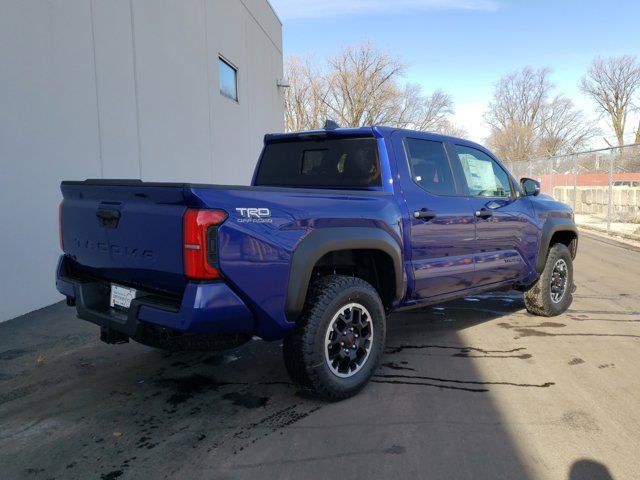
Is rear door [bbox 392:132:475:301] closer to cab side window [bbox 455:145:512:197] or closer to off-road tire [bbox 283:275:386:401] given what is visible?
cab side window [bbox 455:145:512:197]

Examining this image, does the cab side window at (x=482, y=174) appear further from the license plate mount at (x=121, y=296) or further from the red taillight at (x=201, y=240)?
the license plate mount at (x=121, y=296)

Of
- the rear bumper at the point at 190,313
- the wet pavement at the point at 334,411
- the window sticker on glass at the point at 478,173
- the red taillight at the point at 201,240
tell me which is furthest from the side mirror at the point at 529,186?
the red taillight at the point at 201,240

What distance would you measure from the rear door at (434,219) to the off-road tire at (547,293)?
1.35 metres

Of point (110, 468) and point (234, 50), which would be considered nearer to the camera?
point (110, 468)

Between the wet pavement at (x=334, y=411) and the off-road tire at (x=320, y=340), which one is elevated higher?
the off-road tire at (x=320, y=340)

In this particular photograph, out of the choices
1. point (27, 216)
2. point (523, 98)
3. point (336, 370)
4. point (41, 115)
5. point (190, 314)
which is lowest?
point (336, 370)

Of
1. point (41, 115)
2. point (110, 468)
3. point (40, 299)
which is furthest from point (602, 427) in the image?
point (41, 115)

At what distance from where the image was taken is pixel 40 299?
5.88 m

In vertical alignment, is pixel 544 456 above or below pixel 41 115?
below

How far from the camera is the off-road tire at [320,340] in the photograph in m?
3.28

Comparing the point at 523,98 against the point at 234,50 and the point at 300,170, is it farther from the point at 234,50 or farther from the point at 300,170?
the point at 300,170

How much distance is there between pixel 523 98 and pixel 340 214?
7039 centimetres

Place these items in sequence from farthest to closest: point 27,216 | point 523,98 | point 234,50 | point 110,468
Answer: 1. point 523,98
2. point 234,50
3. point 27,216
4. point 110,468

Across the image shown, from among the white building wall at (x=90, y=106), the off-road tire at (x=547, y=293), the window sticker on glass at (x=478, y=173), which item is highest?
the white building wall at (x=90, y=106)
